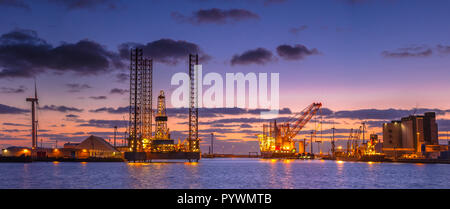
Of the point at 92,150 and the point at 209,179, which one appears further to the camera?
the point at 92,150

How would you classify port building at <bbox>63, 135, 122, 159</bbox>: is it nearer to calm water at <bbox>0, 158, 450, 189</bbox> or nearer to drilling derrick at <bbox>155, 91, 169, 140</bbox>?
drilling derrick at <bbox>155, 91, 169, 140</bbox>

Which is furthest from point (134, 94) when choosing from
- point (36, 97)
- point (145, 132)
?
point (36, 97)

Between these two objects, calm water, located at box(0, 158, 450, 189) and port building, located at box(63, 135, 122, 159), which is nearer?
calm water, located at box(0, 158, 450, 189)

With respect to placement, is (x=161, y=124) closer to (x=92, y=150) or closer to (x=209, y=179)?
(x=92, y=150)

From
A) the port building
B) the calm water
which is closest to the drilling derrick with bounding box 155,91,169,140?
the port building

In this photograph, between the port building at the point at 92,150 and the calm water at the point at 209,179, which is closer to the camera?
the calm water at the point at 209,179

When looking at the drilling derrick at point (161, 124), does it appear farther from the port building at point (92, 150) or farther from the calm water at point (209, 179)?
the calm water at point (209, 179)

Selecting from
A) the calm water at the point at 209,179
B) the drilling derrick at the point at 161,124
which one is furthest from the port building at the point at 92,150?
the calm water at the point at 209,179

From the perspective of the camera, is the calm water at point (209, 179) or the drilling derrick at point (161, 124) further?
the drilling derrick at point (161, 124)

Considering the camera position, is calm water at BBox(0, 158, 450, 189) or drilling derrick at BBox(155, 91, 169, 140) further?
drilling derrick at BBox(155, 91, 169, 140)

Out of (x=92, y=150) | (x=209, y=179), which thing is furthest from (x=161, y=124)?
(x=209, y=179)
